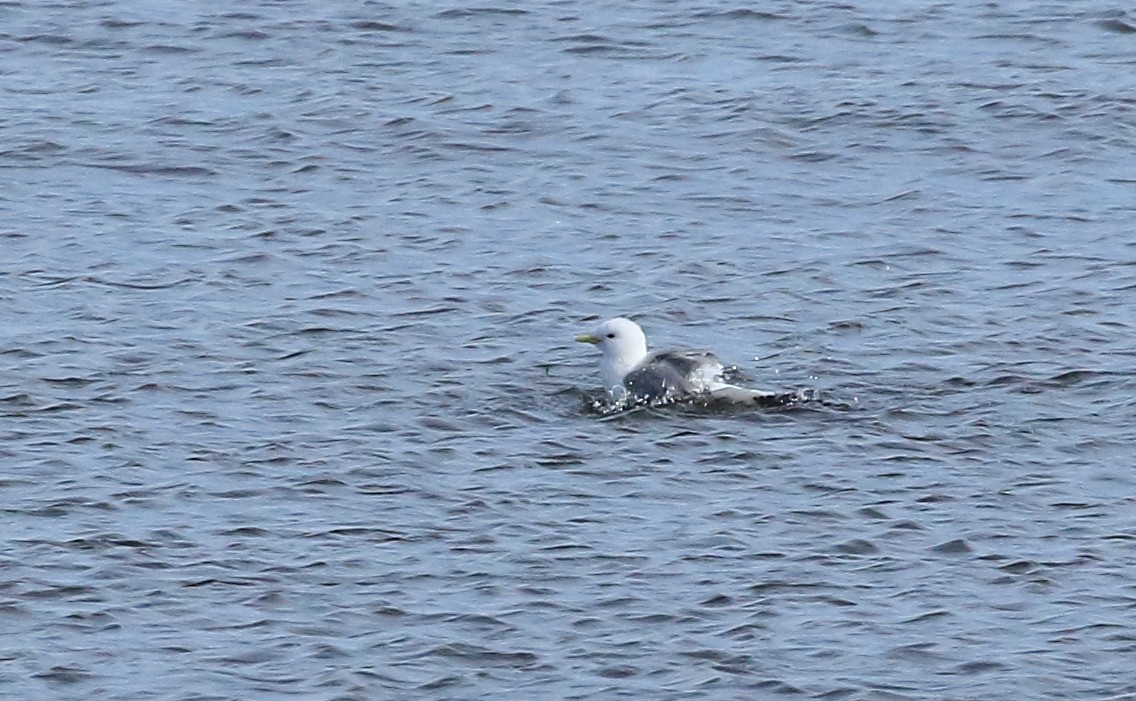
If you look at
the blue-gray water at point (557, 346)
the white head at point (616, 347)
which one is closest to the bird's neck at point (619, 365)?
the white head at point (616, 347)

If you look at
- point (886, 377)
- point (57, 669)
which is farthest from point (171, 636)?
point (886, 377)

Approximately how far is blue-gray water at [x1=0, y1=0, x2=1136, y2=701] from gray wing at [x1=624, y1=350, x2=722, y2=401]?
20 cm

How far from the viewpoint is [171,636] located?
12.5 meters

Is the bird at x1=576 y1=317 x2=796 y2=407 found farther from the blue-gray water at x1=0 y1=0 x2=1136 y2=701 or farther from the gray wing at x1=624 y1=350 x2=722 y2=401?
the blue-gray water at x1=0 y1=0 x2=1136 y2=701

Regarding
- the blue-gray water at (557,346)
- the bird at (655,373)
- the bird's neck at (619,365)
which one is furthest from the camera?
the bird's neck at (619,365)

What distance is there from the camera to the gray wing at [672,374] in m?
16.4

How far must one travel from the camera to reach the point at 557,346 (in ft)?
58.4

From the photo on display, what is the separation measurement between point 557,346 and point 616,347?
925mm

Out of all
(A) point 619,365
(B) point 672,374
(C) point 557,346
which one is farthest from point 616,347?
(C) point 557,346

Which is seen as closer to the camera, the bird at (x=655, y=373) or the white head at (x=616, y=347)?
the bird at (x=655, y=373)

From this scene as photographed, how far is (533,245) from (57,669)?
8.49 metres

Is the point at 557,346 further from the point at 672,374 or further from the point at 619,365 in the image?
the point at 672,374

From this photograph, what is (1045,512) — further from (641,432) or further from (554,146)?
(554,146)

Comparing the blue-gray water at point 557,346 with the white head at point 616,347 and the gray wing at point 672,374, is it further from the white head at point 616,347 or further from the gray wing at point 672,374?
the white head at point 616,347
